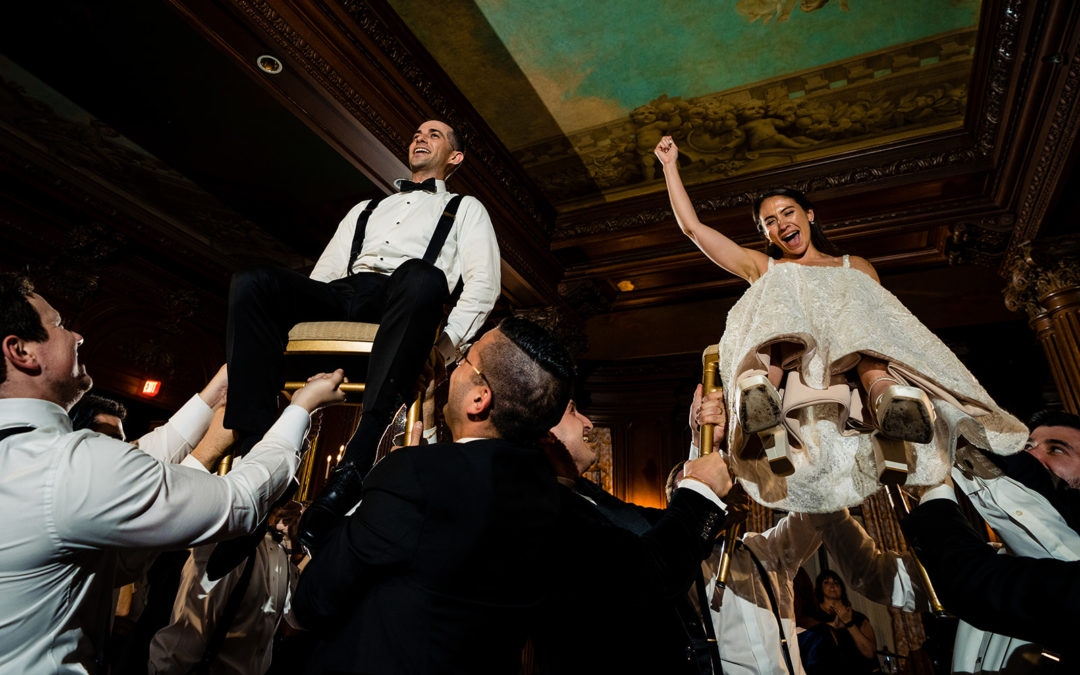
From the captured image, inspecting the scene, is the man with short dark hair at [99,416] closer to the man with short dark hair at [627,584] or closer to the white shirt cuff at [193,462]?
the white shirt cuff at [193,462]

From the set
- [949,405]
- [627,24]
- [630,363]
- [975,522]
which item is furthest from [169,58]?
[975,522]

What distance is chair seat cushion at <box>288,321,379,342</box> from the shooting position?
6.47 ft

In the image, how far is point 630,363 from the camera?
8977 millimetres

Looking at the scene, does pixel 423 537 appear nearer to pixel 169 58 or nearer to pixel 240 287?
pixel 240 287

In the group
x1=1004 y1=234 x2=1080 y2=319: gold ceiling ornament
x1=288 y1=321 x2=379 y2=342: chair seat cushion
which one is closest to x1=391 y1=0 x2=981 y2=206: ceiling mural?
x1=1004 y1=234 x2=1080 y2=319: gold ceiling ornament

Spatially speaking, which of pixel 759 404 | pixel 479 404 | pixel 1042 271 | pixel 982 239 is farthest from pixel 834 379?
pixel 982 239

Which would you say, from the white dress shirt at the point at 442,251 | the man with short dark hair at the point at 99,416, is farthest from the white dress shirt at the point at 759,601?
the man with short dark hair at the point at 99,416

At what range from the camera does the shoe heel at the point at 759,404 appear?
1597mm

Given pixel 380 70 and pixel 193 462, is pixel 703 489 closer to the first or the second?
pixel 193 462

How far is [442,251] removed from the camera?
2.41 metres

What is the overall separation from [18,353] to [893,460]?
7.55 feet

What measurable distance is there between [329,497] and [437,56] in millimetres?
5089

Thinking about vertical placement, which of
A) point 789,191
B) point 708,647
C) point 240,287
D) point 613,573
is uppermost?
point 789,191

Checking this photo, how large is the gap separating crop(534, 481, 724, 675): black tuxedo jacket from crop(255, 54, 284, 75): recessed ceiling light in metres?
4.06
